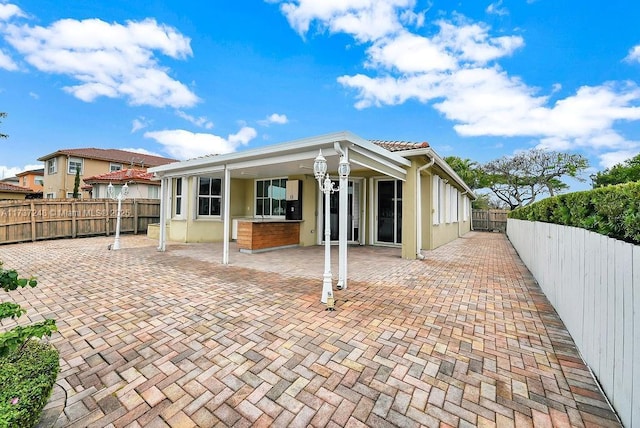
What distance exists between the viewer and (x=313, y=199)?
9617 mm

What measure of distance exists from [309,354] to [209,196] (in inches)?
367

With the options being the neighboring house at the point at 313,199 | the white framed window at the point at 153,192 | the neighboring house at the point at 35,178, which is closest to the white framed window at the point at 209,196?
the neighboring house at the point at 313,199

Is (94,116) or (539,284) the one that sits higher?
(94,116)

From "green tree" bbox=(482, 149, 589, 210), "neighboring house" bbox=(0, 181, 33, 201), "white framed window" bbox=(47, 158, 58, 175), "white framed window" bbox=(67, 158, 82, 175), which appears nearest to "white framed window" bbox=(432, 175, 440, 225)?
"green tree" bbox=(482, 149, 589, 210)

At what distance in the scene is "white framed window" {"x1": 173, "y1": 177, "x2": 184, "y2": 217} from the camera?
10.6 meters

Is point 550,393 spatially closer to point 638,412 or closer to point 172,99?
point 638,412

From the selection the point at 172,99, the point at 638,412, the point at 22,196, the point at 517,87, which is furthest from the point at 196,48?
the point at 22,196

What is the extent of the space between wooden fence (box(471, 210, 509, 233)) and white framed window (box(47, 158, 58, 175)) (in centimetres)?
3468

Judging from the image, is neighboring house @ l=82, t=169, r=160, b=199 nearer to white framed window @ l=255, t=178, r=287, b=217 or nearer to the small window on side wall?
the small window on side wall

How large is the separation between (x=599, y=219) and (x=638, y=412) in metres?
1.79

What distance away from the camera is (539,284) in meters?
4.99

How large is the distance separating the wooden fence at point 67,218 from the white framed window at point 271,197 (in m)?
6.94

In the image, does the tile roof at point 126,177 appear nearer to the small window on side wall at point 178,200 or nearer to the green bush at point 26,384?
the small window on side wall at point 178,200

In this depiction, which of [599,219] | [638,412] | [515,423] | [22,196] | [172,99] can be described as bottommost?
[515,423]
